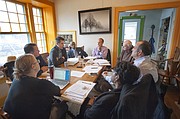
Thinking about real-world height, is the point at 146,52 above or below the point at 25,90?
above

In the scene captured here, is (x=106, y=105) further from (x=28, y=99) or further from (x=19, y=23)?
(x=19, y=23)

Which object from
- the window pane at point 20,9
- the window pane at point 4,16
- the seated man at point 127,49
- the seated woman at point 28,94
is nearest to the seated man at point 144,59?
the seated man at point 127,49

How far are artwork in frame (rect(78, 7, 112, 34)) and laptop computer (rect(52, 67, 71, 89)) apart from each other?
88.0 inches

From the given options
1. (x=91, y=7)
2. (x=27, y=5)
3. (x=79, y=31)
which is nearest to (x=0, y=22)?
(x=27, y=5)

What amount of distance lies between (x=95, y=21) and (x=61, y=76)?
2397mm

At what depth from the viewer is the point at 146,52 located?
4.75 feet

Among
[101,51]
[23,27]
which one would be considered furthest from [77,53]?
[23,27]

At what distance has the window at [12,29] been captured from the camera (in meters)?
2.48

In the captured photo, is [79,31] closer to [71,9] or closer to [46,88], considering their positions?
[71,9]

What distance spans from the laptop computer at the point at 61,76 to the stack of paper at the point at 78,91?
0.14 metres

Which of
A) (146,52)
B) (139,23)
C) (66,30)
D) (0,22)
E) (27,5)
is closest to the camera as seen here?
(146,52)

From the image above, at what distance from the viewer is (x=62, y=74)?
143 cm

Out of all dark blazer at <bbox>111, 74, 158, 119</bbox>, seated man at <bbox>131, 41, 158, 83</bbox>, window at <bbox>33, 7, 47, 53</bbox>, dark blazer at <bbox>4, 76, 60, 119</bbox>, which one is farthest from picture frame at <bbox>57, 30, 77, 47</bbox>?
dark blazer at <bbox>111, 74, 158, 119</bbox>

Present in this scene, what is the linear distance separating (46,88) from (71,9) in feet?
10.3
